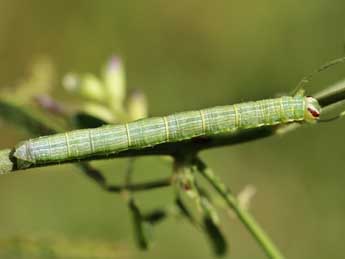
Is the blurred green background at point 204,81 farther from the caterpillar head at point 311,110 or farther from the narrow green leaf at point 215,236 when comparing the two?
the caterpillar head at point 311,110

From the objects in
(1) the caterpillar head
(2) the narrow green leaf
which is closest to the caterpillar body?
(1) the caterpillar head

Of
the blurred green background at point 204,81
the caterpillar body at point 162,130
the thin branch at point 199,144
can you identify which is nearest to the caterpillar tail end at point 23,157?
the caterpillar body at point 162,130

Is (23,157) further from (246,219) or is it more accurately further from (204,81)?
(204,81)

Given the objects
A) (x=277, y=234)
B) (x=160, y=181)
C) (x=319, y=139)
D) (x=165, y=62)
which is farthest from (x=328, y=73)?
(x=160, y=181)

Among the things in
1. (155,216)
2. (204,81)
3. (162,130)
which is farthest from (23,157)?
(204,81)

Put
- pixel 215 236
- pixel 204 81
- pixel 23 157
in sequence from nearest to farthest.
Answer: pixel 23 157 < pixel 215 236 < pixel 204 81

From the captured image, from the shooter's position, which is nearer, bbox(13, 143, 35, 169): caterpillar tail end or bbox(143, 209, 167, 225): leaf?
bbox(13, 143, 35, 169): caterpillar tail end

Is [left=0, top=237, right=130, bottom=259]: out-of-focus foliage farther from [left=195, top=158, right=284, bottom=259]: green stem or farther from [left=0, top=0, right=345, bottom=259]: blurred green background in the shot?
[left=0, top=0, right=345, bottom=259]: blurred green background
